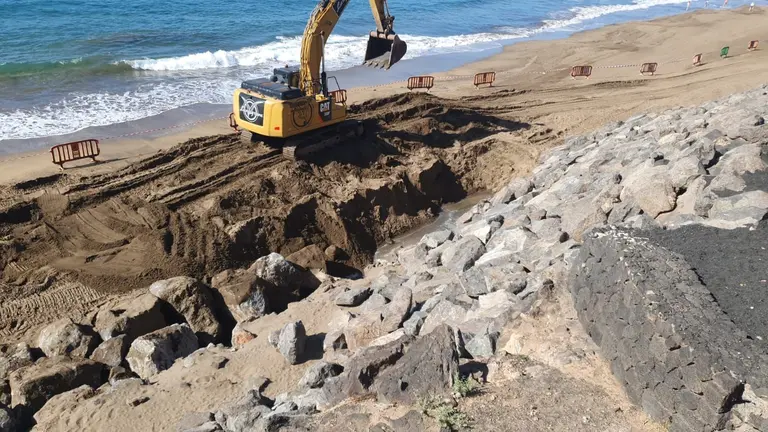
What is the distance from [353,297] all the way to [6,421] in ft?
16.5

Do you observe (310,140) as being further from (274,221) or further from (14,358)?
(14,358)

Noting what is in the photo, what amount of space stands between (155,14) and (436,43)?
51.9ft

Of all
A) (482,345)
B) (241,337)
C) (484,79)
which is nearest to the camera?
(482,345)

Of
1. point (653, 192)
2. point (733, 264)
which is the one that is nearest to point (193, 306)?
point (653, 192)

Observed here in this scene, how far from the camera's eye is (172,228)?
12.4 m

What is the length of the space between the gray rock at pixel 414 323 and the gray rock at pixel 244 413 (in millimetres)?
2147

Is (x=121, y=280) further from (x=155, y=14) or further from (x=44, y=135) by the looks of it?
(x=155, y=14)

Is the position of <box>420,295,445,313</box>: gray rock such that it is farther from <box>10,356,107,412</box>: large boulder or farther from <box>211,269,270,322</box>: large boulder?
<box>10,356,107,412</box>: large boulder

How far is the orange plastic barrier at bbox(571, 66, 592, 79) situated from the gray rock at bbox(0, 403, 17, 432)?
23.0 m

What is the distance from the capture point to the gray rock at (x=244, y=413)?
661 centimetres

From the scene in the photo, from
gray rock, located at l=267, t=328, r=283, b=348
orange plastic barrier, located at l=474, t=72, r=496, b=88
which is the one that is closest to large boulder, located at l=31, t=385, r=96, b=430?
gray rock, located at l=267, t=328, r=283, b=348

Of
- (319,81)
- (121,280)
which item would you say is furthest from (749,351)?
(319,81)

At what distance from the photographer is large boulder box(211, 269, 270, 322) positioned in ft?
34.6

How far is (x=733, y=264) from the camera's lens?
251 inches
